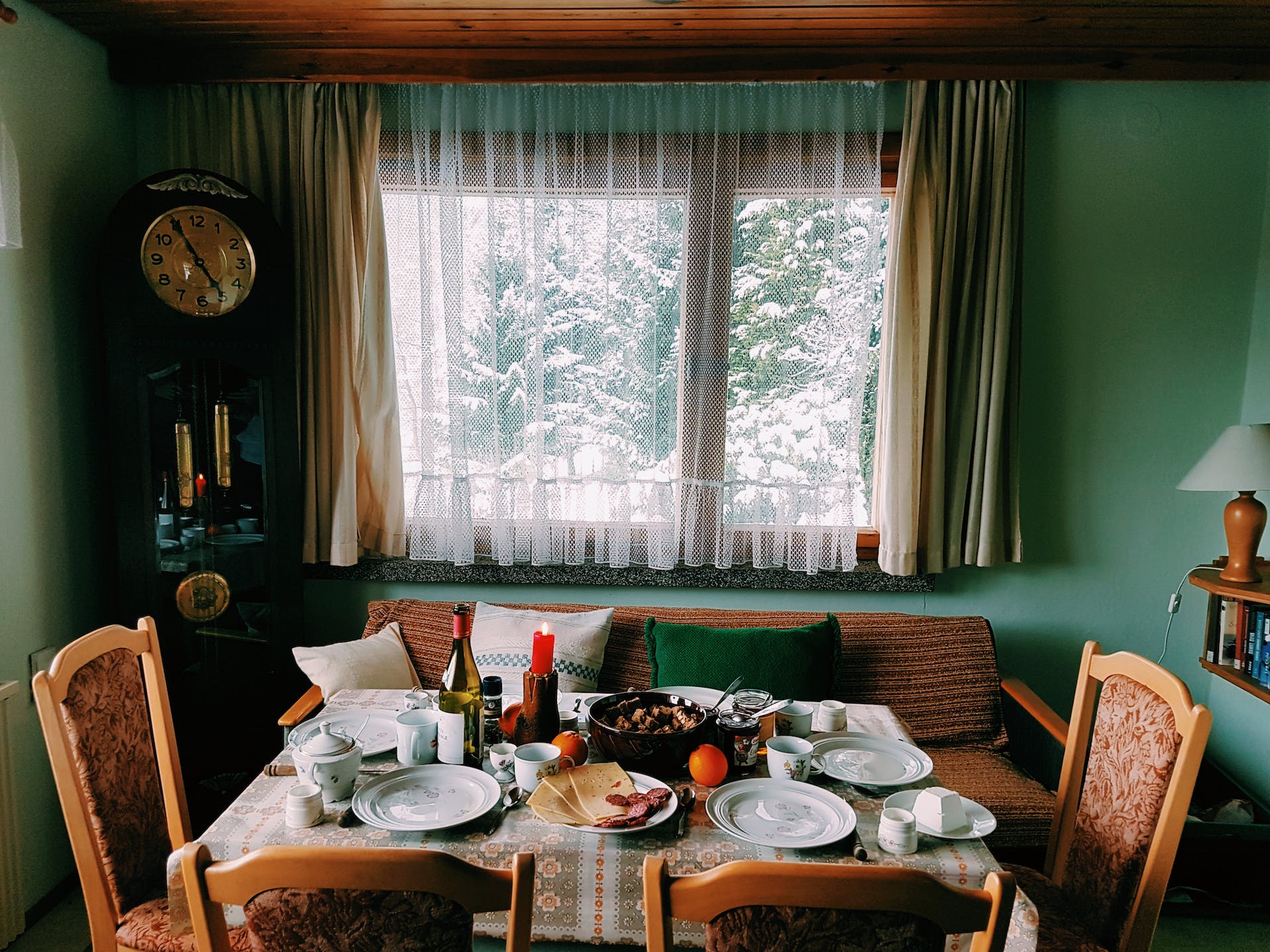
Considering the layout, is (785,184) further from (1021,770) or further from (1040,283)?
(1021,770)

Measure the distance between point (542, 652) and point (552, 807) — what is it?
1.08 ft

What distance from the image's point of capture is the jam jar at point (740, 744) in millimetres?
1637

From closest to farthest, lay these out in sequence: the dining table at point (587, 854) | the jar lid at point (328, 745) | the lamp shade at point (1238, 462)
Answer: the dining table at point (587, 854)
the jar lid at point (328, 745)
the lamp shade at point (1238, 462)

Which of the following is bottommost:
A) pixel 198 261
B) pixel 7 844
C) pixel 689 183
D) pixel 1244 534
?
pixel 7 844

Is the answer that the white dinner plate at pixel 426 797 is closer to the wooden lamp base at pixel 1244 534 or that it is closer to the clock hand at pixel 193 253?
the clock hand at pixel 193 253

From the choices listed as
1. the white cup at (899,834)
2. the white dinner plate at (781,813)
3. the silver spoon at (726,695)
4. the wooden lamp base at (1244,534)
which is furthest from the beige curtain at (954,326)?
the white cup at (899,834)

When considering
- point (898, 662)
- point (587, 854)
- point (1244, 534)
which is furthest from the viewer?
point (898, 662)

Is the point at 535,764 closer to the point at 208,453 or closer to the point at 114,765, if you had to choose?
the point at 114,765

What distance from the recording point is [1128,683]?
1706 mm

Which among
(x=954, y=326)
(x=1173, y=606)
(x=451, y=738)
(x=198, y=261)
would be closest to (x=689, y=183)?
(x=954, y=326)

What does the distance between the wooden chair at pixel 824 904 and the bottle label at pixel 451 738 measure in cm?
75

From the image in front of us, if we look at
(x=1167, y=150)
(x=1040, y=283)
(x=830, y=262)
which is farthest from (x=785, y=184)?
(x=1167, y=150)

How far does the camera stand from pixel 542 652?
1.68 m

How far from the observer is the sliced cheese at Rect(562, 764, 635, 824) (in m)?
1.44
